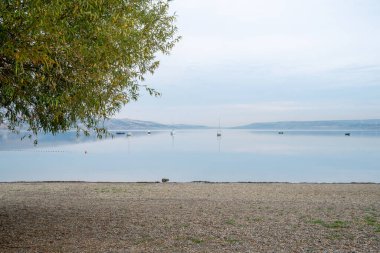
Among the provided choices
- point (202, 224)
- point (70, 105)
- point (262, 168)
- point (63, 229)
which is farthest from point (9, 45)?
point (262, 168)

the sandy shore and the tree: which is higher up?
the tree

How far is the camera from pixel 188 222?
44.2 feet

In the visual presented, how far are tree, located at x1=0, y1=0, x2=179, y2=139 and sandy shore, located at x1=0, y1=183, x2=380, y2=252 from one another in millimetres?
3100

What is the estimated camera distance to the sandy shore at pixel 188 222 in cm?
1079

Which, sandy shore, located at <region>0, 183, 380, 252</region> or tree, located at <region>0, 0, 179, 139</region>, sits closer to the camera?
tree, located at <region>0, 0, 179, 139</region>

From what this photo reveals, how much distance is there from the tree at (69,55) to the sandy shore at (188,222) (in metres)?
3.10

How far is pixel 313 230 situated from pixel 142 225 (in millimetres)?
5124

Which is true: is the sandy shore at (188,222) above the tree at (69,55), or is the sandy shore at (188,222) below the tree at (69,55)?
below

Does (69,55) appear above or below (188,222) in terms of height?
above

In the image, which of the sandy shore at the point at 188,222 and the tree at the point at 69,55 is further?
the sandy shore at the point at 188,222

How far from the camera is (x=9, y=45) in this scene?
6816 mm

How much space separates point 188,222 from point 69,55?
7.17 metres

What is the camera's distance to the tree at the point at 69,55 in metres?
6.99

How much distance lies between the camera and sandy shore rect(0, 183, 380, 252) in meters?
10.8
